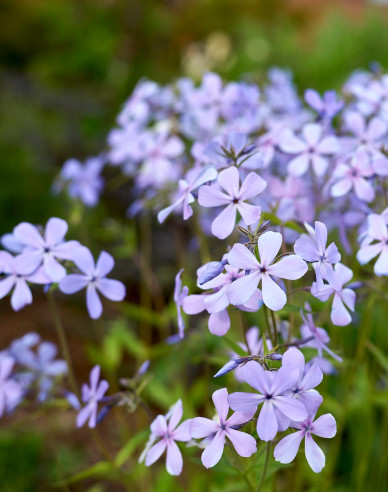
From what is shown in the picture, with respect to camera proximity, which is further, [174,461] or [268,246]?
[174,461]

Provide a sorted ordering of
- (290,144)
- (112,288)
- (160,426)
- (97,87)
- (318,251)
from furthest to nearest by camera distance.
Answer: (97,87)
(290,144)
(112,288)
(160,426)
(318,251)

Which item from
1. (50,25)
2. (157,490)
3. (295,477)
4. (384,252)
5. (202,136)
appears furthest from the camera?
(50,25)

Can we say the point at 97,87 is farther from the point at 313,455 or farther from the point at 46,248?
the point at 313,455

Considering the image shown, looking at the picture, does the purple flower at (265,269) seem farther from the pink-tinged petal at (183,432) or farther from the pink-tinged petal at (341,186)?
the pink-tinged petal at (341,186)

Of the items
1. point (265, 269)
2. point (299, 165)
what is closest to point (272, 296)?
point (265, 269)

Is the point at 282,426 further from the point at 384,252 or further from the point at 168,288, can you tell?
the point at 168,288

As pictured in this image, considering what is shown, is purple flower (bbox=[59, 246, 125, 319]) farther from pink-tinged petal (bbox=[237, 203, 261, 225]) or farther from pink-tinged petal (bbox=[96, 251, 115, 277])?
pink-tinged petal (bbox=[237, 203, 261, 225])

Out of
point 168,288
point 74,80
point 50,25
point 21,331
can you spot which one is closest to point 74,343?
point 21,331
